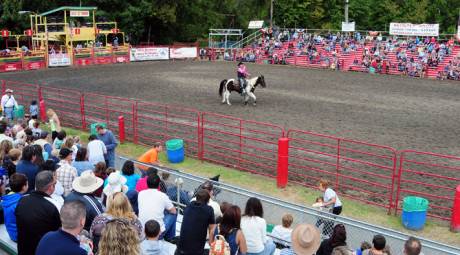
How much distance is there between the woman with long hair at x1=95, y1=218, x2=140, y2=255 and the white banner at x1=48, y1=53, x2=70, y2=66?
121ft

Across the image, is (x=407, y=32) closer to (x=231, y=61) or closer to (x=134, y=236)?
(x=231, y=61)

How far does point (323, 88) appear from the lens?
2797 centimetres

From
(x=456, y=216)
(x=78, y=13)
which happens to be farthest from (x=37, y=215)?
(x=78, y=13)

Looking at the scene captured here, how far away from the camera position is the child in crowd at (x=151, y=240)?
5.55 m

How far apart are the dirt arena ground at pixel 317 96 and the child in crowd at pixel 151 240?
36.6 ft

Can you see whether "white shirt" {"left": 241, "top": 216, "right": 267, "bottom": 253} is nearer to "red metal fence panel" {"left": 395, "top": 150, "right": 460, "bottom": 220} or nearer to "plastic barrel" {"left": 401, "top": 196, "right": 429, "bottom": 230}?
"plastic barrel" {"left": 401, "top": 196, "right": 429, "bottom": 230}

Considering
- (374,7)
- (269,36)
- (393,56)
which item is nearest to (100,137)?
(393,56)

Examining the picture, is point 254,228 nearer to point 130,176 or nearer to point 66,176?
point 130,176

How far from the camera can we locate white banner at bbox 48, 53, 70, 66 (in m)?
38.5

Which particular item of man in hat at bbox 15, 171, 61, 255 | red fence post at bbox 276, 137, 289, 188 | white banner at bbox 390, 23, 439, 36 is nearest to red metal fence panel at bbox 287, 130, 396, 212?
red fence post at bbox 276, 137, 289, 188

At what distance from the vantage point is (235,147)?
15352 mm

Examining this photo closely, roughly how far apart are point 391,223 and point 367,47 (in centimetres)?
3209

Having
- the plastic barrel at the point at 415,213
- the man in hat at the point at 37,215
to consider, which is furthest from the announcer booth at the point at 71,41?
the man in hat at the point at 37,215

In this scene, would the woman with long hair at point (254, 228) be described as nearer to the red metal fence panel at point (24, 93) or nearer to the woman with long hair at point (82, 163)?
the woman with long hair at point (82, 163)
